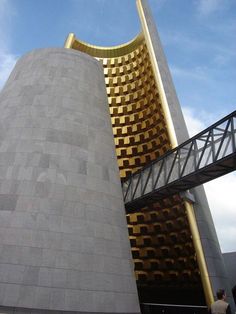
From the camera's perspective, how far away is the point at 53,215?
45.1ft

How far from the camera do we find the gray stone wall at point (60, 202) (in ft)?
39.0

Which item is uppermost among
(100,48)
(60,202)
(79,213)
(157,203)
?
(100,48)

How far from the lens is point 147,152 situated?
30641 mm

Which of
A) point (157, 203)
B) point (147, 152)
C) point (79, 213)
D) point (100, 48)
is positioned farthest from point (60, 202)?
point (100, 48)

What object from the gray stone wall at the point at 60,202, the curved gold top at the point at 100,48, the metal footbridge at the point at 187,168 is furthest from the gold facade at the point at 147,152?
the gray stone wall at the point at 60,202

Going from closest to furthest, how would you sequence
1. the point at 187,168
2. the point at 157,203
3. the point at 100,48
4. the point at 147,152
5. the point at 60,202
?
1. the point at 60,202
2. the point at 187,168
3. the point at 157,203
4. the point at 147,152
5. the point at 100,48

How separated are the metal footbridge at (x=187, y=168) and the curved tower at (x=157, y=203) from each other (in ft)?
5.53

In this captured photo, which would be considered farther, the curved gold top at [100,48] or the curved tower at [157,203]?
the curved gold top at [100,48]

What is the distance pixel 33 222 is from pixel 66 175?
3.09m

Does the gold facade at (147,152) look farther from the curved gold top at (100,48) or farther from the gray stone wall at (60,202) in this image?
the gray stone wall at (60,202)

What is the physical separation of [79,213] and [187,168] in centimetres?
645

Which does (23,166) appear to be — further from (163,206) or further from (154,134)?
(154,134)

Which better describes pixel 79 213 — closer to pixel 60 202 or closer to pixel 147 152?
pixel 60 202

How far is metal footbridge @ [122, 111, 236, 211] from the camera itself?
14.5 m
